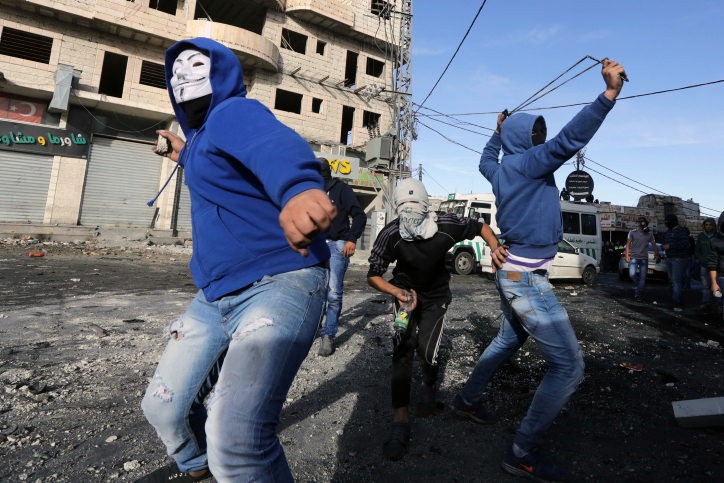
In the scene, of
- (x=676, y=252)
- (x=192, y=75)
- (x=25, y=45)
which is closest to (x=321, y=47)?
(x=25, y=45)

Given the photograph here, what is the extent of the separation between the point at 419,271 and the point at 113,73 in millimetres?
24950

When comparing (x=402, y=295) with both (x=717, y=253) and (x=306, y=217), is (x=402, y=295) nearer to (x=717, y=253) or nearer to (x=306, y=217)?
(x=306, y=217)

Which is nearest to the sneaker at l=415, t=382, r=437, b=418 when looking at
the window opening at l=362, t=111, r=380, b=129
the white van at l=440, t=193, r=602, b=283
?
the white van at l=440, t=193, r=602, b=283

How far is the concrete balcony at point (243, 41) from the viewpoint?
17.9 meters

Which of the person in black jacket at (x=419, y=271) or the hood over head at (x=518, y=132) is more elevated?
the hood over head at (x=518, y=132)

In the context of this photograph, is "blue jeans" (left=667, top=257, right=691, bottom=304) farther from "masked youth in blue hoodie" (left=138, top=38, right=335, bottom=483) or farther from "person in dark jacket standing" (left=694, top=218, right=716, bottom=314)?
"masked youth in blue hoodie" (left=138, top=38, right=335, bottom=483)

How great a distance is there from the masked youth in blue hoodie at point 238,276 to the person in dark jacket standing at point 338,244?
2387mm

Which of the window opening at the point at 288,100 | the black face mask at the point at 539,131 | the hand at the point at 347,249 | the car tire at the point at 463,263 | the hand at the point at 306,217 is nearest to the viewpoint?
the hand at the point at 306,217

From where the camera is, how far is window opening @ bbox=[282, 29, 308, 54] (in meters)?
21.6

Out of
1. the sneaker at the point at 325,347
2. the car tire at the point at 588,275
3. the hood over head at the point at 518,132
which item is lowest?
the sneaker at the point at 325,347

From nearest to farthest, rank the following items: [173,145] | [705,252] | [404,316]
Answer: [173,145] < [404,316] < [705,252]

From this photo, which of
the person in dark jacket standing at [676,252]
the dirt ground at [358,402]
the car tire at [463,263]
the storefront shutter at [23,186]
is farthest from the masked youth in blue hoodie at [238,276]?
the storefront shutter at [23,186]

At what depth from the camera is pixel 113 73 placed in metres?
21.2

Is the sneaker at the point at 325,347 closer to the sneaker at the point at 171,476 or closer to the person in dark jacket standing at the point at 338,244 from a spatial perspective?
the person in dark jacket standing at the point at 338,244
